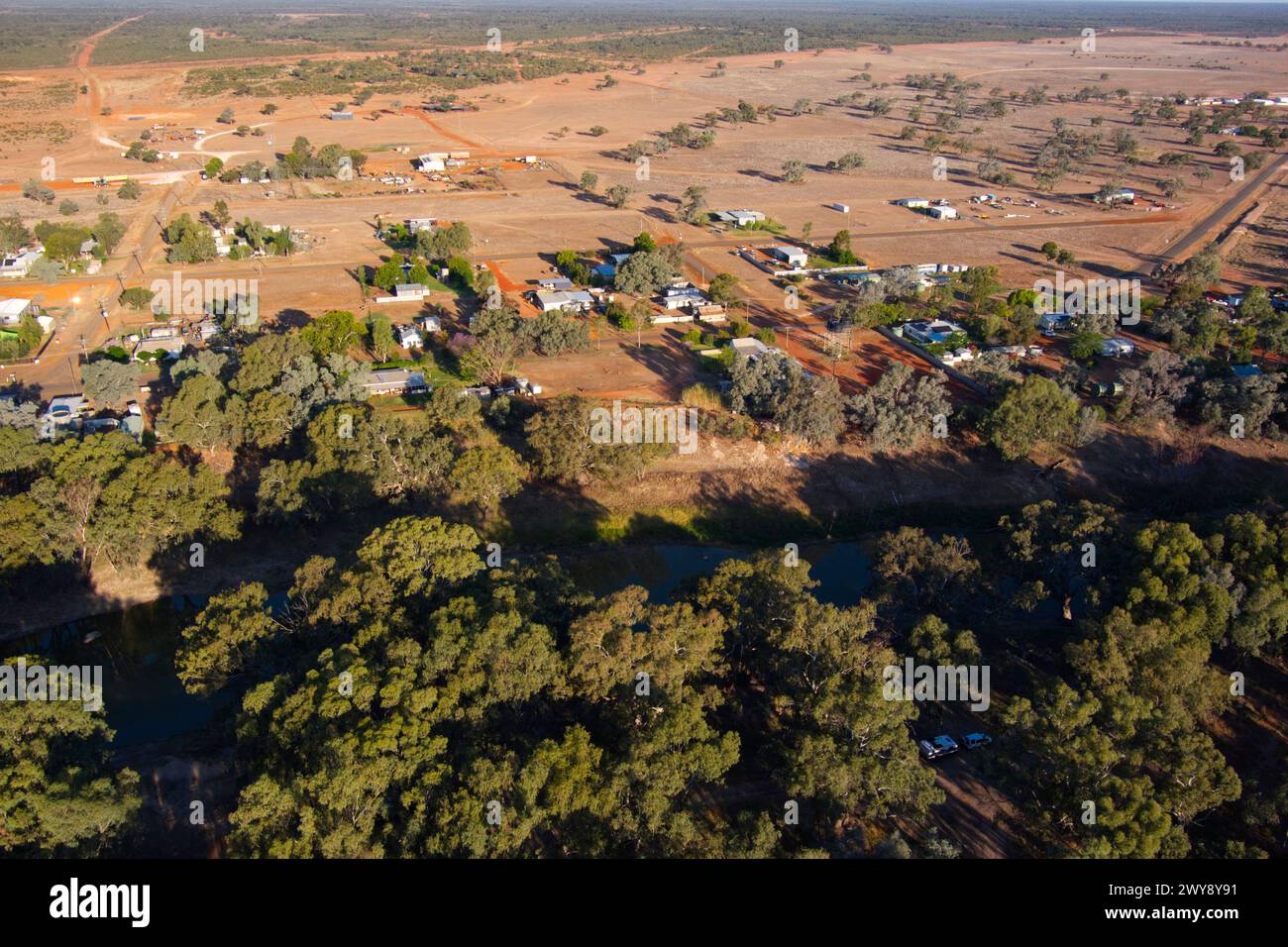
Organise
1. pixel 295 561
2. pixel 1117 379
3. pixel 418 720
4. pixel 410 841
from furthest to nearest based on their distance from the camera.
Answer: pixel 1117 379 < pixel 295 561 < pixel 418 720 < pixel 410 841

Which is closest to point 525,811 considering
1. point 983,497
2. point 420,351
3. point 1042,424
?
point 983,497

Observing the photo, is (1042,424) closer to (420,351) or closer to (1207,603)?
(1207,603)

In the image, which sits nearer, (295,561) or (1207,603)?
(1207,603)

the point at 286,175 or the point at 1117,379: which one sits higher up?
the point at 286,175

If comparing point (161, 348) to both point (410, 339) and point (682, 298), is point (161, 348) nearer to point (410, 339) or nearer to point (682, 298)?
point (410, 339)

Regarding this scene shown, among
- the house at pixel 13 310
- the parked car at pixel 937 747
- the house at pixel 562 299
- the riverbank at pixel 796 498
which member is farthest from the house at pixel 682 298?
the house at pixel 13 310

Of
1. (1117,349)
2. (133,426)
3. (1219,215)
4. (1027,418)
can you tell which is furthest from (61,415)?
(1219,215)

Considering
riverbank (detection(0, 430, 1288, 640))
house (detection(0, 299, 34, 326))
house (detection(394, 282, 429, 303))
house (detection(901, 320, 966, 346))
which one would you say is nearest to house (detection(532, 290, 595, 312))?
house (detection(394, 282, 429, 303))
